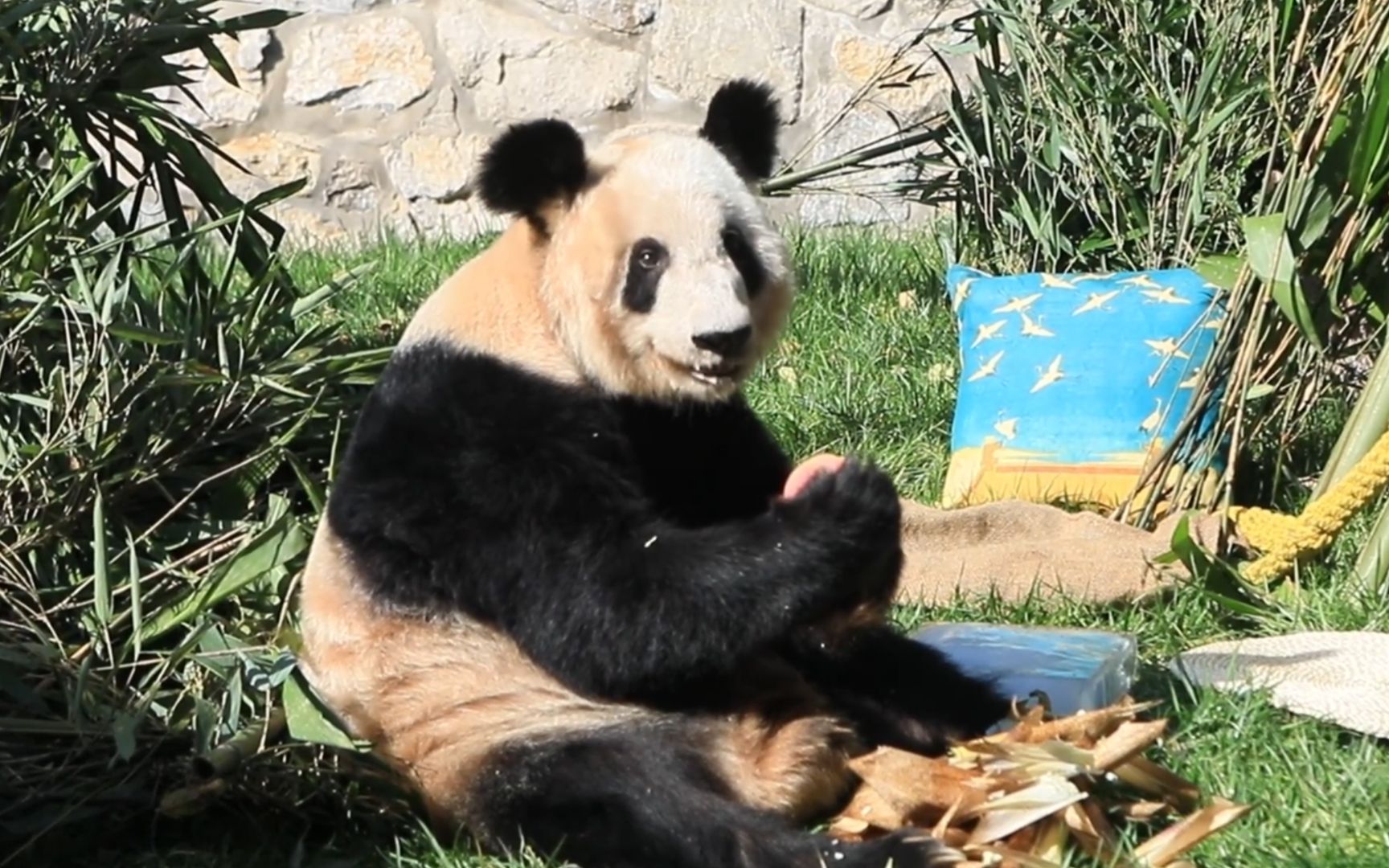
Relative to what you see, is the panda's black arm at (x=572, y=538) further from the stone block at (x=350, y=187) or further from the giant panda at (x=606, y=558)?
the stone block at (x=350, y=187)

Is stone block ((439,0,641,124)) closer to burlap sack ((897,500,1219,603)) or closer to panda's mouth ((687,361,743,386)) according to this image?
burlap sack ((897,500,1219,603))

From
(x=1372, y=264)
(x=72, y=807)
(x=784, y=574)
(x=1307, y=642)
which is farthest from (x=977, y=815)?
(x=1372, y=264)

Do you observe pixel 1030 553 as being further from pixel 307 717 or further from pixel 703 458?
pixel 307 717

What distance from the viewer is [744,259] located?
3.08 m

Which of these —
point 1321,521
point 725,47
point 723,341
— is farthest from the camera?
point 725,47

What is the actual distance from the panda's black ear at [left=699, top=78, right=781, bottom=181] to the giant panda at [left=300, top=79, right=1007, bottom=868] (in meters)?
0.07

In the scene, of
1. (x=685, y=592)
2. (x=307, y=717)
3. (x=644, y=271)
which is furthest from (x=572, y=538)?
(x=307, y=717)

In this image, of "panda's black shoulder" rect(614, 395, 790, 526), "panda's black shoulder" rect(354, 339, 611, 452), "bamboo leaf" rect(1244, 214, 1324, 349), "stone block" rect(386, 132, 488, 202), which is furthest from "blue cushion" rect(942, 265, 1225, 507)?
"stone block" rect(386, 132, 488, 202)

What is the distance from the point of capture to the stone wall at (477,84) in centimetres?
689

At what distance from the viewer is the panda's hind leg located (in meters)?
2.64

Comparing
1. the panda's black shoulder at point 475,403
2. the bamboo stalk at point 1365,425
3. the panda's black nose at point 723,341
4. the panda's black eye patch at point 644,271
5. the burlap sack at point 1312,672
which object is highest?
the panda's black eye patch at point 644,271

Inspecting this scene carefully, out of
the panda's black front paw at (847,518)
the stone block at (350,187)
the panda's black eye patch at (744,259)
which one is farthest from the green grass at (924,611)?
the panda's black eye patch at (744,259)

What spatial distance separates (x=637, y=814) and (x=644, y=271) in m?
0.87

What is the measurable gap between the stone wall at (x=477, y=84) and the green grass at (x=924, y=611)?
0.57 meters
